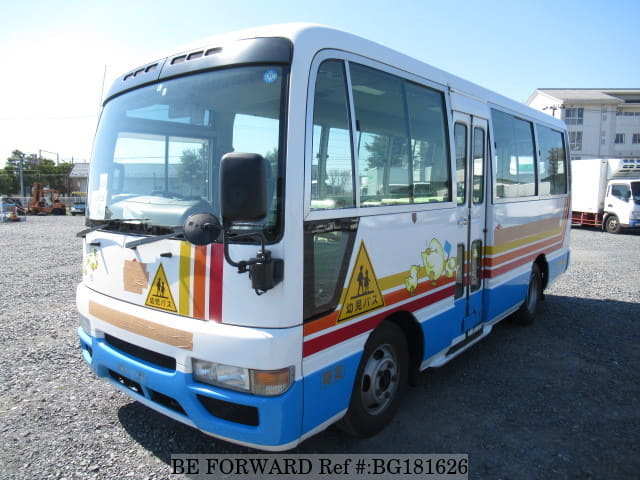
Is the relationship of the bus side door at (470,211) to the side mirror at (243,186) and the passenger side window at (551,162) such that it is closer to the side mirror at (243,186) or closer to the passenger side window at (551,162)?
the passenger side window at (551,162)

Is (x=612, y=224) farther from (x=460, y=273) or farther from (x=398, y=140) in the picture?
(x=398, y=140)

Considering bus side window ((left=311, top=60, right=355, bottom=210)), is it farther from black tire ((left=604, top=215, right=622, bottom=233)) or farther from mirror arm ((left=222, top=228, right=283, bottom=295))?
black tire ((left=604, top=215, right=622, bottom=233))

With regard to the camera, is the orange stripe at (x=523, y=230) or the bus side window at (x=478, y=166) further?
the orange stripe at (x=523, y=230)

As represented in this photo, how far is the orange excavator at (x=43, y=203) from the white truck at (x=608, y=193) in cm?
3409

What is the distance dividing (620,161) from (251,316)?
2188 cm

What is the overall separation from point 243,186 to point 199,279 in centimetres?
76

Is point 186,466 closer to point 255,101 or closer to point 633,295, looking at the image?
point 255,101

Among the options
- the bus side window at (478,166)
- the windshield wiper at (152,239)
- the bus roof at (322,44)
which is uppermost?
the bus roof at (322,44)

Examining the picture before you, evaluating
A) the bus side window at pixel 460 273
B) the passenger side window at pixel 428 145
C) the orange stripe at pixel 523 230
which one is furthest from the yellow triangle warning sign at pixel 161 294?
the orange stripe at pixel 523 230

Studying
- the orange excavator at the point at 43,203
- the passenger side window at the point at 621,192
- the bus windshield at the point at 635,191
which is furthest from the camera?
the orange excavator at the point at 43,203

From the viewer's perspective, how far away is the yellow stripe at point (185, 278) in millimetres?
2664

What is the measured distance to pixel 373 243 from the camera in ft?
10.2

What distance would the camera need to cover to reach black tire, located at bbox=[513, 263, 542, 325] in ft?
20.7

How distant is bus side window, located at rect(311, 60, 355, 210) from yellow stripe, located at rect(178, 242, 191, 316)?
81 centimetres
